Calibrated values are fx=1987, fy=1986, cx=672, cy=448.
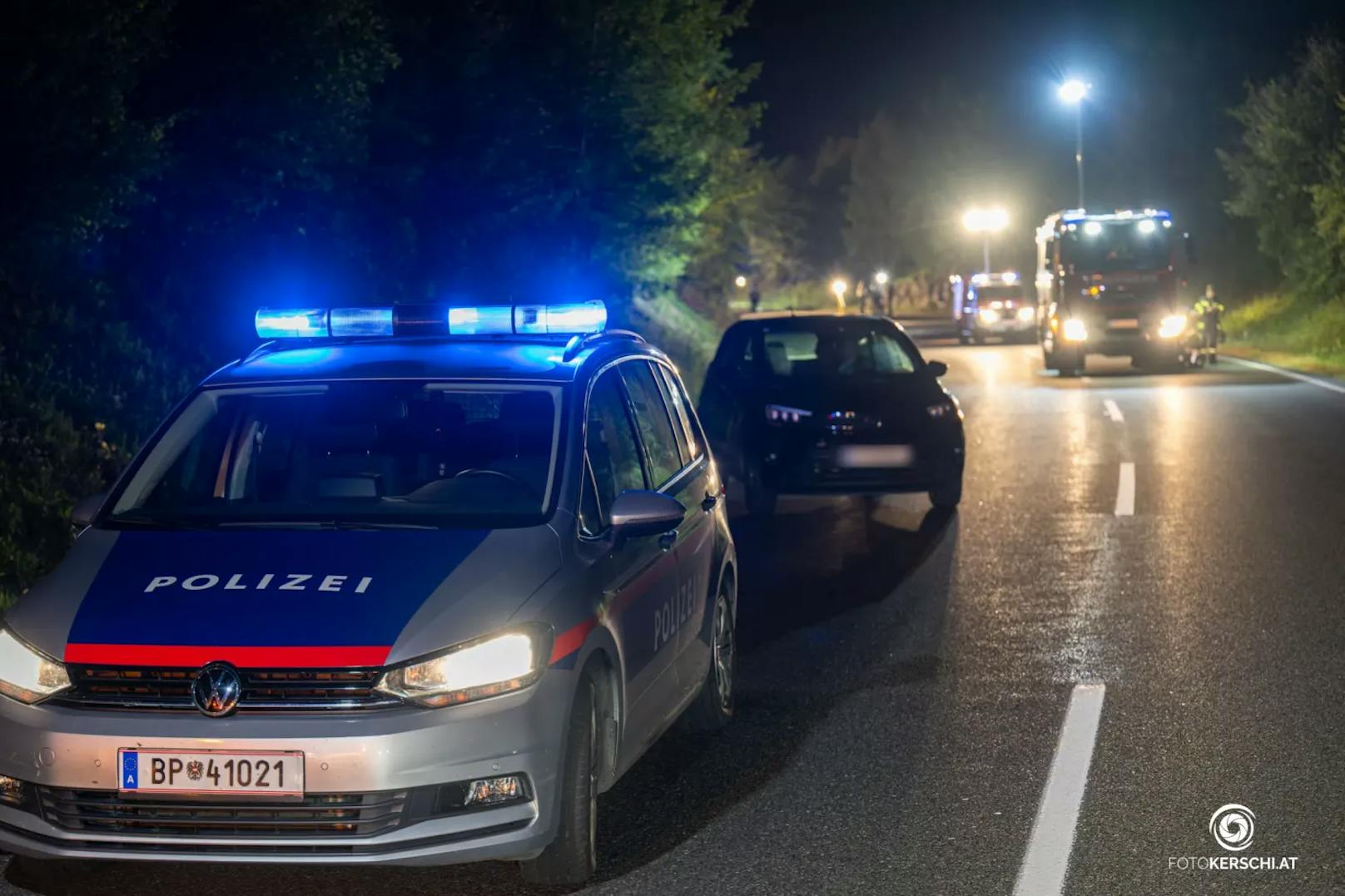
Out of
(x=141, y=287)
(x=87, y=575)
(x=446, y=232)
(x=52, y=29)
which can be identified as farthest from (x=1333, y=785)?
(x=446, y=232)

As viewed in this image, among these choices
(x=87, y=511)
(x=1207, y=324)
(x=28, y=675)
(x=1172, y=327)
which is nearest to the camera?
(x=28, y=675)

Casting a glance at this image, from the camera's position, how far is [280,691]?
5121 millimetres

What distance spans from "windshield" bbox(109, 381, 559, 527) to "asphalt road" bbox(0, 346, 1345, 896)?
1.10 m

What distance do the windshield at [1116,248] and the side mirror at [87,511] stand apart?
32.1m

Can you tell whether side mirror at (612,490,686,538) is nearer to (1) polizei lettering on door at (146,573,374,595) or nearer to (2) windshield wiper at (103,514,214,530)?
(1) polizei lettering on door at (146,573,374,595)

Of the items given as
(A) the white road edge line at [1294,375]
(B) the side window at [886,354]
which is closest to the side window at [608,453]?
(B) the side window at [886,354]

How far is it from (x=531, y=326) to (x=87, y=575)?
7.08 feet

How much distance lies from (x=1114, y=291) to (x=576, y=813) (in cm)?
3211

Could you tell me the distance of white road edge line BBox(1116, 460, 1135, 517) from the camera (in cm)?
1449

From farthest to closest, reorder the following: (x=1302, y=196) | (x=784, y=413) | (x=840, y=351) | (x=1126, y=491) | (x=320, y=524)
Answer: (x=1302, y=196)
(x=1126, y=491)
(x=840, y=351)
(x=784, y=413)
(x=320, y=524)

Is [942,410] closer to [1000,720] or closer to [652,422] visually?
[1000,720]

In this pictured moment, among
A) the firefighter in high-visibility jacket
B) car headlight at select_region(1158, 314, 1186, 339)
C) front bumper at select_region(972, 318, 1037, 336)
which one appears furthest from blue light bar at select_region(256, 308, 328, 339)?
front bumper at select_region(972, 318, 1037, 336)

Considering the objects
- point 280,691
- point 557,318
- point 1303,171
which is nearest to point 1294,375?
point 1303,171

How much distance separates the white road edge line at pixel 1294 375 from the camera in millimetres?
28756
